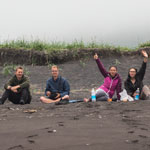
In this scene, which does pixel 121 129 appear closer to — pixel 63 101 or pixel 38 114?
pixel 38 114

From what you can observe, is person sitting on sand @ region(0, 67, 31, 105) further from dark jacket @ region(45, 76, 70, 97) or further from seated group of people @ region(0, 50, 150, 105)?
dark jacket @ region(45, 76, 70, 97)

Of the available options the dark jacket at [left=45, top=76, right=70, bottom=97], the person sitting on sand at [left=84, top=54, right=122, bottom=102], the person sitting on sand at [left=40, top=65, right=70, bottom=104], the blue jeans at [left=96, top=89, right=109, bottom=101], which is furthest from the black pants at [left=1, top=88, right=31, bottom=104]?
the blue jeans at [left=96, top=89, right=109, bottom=101]

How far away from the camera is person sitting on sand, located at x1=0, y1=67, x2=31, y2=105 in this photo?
14.9 ft

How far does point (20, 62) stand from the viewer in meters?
10.3

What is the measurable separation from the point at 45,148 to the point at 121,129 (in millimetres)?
815

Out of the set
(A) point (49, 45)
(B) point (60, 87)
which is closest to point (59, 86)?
(B) point (60, 87)

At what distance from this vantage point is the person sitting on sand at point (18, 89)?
455 cm

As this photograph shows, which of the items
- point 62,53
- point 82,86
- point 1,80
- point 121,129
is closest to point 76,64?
point 62,53

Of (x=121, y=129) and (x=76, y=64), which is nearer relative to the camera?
(x=121, y=129)

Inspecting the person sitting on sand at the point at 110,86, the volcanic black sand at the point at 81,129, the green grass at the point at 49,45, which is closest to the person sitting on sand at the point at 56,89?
A: the person sitting on sand at the point at 110,86

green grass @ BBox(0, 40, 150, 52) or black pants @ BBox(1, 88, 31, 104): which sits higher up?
green grass @ BBox(0, 40, 150, 52)

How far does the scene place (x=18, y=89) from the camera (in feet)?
15.1

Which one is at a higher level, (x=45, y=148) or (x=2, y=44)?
(x=2, y=44)

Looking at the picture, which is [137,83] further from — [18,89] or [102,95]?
[18,89]
